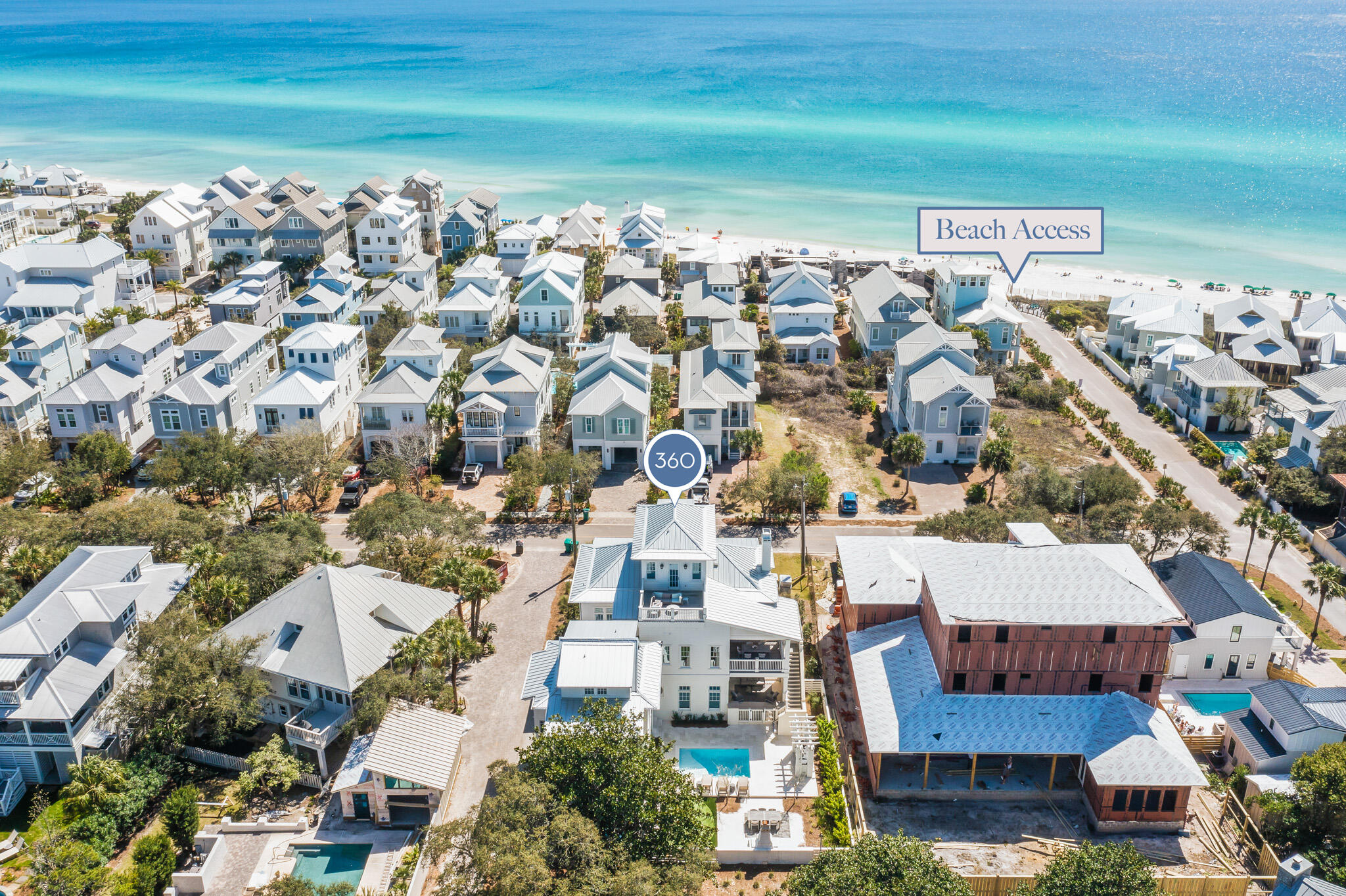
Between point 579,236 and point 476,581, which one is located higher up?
point 579,236

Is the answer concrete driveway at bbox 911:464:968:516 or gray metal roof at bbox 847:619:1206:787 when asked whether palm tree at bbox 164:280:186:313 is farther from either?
gray metal roof at bbox 847:619:1206:787

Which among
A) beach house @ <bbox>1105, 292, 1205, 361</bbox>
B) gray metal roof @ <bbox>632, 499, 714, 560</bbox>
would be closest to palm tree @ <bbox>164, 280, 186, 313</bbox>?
gray metal roof @ <bbox>632, 499, 714, 560</bbox>

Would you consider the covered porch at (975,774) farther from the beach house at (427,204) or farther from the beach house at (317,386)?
the beach house at (427,204)

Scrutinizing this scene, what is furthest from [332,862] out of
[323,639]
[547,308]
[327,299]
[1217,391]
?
[1217,391]

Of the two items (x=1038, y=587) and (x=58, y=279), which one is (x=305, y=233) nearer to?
(x=58, y=279)

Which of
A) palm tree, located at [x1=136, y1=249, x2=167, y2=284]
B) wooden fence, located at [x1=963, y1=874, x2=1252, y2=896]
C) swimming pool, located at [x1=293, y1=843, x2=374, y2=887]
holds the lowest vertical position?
wooden fence, located at [x1=963, y1=874, x2=1252, y2=896]

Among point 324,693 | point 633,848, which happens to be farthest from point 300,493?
point 633,848
